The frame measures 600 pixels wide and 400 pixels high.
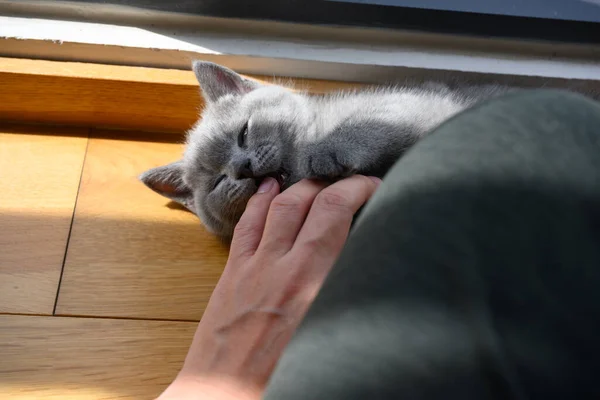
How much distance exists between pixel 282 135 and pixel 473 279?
620 mm

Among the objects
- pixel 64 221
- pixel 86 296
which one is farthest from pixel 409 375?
pixel 64 221

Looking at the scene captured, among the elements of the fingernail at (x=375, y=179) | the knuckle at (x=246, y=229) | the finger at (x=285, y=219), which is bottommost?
the knuckle at (x=246, y=229)

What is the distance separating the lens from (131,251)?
0.97m

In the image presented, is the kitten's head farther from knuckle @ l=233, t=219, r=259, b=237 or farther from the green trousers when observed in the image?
the green trousers

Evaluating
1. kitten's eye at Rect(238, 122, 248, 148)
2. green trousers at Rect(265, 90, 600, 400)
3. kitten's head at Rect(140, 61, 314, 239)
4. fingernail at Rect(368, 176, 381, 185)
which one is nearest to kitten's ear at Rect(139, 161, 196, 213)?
kitten's head at Rect(140, 61, 314, 239)

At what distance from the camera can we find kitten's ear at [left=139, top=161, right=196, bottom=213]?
1022 millimetres

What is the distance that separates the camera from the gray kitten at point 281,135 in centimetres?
91

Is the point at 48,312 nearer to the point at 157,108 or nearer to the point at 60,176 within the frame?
the point at 60,176

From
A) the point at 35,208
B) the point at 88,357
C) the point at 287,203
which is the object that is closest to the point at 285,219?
the point at 287,203

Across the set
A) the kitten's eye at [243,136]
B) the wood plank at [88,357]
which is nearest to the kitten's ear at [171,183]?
the kitten's eye at [243,136]

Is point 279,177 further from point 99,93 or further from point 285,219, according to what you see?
point 99,93

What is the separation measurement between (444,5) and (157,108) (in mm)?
577

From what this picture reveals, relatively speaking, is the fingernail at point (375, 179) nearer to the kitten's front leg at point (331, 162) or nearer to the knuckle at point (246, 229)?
the kitten's front leg at point (331, 162)

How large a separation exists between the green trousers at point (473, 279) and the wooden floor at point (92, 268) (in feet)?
1.61
